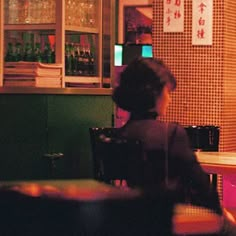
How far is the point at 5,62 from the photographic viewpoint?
500 cm

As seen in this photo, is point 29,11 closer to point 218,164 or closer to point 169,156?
point 218,164

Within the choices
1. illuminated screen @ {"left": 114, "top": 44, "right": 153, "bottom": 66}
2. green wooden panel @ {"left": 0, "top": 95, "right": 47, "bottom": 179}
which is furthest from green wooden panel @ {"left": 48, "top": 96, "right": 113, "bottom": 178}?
illuminated screen @ {"left": 114, "top": 44, "right": 153, "bottom": 66}

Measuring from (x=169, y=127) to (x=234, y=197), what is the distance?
3.34 metres

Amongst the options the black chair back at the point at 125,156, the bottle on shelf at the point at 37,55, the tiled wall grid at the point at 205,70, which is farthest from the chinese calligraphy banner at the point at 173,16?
the black chair back at the point at 125,156

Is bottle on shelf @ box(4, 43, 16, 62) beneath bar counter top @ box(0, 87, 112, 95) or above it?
above

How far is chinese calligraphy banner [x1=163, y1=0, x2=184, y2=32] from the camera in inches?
241

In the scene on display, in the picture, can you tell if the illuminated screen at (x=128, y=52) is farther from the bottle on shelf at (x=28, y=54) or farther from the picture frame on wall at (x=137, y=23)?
the bottle on shelf at (x=28, y=54)

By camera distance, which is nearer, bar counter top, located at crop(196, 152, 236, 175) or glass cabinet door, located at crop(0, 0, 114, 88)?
bar counter top, located at crop(196, 152, 236, 175)

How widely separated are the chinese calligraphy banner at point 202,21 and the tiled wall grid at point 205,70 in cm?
4

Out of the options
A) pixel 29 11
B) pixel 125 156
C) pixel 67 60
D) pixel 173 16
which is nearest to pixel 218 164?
pixel 125 156

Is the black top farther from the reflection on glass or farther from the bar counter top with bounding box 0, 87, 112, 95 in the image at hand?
the reflection on glass

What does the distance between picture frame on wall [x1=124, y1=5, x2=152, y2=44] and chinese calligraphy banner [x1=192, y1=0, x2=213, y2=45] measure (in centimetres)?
579

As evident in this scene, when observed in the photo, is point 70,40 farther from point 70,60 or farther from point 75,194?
point 75,194

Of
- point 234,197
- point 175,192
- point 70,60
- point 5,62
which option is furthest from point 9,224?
point 234,197
